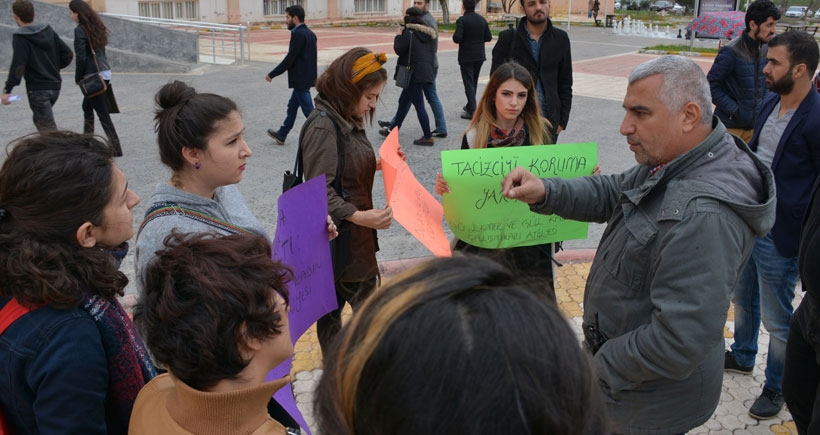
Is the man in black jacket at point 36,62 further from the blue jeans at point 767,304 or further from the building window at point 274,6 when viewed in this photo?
the building window at point 274,6

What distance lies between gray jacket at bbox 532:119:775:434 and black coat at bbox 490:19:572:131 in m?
3.88

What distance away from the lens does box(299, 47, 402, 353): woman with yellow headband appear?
3230mm

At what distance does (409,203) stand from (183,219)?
1391 millimetres

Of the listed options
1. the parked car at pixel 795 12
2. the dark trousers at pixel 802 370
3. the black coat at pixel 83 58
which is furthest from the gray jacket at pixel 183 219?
the parked car at pixel 795 12

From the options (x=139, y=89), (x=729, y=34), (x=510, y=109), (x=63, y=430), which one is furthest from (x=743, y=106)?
(x=729, y=34)

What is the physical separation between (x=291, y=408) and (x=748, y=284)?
9.09ft

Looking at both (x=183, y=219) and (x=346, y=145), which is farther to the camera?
(x=346, y=145)

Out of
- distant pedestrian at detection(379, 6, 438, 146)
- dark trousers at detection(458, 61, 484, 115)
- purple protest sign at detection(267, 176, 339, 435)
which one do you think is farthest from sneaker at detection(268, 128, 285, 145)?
purple protest sign at detection(267, 176, 339, 435)

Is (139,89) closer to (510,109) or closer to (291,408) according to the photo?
(510,109)

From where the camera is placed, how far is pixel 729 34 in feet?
61.7

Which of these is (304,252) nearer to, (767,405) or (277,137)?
(767,405)

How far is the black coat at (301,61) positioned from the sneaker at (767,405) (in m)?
6.65

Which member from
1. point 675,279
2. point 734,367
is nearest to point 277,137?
point 734,367

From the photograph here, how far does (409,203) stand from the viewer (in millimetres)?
3449
